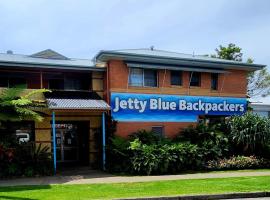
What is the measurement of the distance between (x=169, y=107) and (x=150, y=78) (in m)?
2.00

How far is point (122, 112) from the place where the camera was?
2183 centimetres

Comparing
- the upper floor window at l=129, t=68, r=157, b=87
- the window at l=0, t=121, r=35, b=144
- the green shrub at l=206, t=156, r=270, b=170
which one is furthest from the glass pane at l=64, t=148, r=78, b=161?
the green shrub at l=206, t=156, r=270, b=170

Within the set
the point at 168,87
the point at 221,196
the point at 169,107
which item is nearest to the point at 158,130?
the point at 169,107

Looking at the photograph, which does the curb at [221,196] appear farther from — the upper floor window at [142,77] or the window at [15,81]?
the window at [15,81]

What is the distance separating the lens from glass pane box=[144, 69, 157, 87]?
75.0 feet

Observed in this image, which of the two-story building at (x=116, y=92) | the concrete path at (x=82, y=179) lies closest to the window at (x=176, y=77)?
the two-story building at (x=116, y=92)

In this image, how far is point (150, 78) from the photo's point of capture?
2295 cm

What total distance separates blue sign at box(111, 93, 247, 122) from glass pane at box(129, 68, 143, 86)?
72cm

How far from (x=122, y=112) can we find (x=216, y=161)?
559 centimetres

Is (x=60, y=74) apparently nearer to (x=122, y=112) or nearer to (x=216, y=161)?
(x=122, y=112)

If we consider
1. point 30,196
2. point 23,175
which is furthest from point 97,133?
point 30,196

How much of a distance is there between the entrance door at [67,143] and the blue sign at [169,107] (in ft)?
10.8

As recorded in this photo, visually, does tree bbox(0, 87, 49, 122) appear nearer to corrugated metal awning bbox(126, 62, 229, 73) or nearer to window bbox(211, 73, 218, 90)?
corrugated metal awning bbox(126, 62, 229, 73)

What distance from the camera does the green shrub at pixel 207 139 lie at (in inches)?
835
